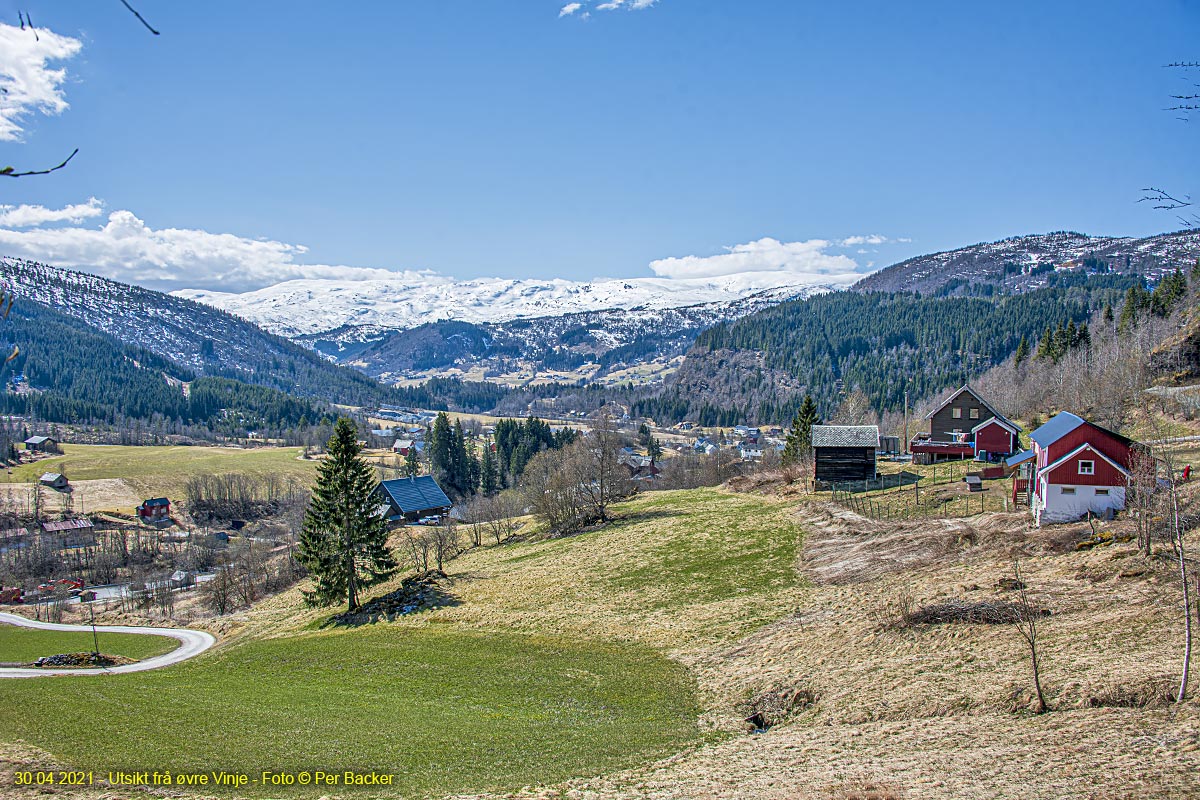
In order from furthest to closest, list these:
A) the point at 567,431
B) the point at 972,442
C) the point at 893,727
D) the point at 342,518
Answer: the point at 567,431 → the point at 972,442 → the point at 342,518 → the point at 893,727

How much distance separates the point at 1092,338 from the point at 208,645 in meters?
124

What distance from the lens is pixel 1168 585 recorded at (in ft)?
76.6

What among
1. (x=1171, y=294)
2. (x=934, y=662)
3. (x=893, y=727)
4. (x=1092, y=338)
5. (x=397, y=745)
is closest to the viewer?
(x=893, y=727)

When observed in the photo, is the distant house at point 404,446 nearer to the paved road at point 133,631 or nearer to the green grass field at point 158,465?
the green grass field at point 158,465

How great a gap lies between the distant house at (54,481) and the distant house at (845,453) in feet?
420

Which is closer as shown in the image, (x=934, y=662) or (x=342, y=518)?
(x=934, y=662)

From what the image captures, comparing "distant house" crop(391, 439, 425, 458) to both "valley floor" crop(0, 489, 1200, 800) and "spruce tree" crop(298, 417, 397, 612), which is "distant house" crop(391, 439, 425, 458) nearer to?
"spruce tree" crop(298, 417, 397, 612)

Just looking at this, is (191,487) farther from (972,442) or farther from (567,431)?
(972,442)

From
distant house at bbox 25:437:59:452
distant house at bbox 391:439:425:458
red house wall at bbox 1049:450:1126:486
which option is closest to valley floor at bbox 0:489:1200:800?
red house wall at bbox 1049:450:1126:486

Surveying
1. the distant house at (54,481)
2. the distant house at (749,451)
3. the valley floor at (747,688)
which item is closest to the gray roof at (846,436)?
the valley floor at (747,688)

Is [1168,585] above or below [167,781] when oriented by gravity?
above

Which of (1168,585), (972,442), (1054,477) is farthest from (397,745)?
(972,442)

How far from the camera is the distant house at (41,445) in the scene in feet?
513

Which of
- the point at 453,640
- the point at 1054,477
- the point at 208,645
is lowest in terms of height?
the point at 208,645
